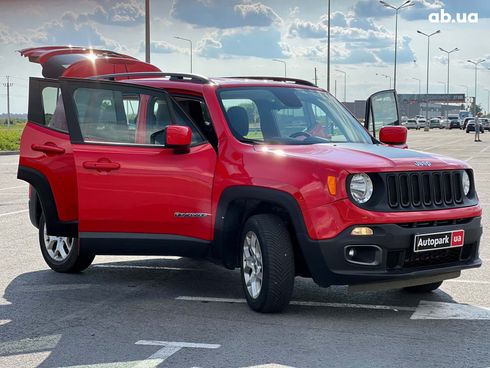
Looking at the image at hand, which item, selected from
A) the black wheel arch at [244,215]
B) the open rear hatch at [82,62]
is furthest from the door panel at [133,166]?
the open rear hatch at [82,62]

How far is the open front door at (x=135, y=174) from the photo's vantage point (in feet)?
21.2

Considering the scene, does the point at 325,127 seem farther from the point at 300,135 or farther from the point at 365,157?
the point at 365,157

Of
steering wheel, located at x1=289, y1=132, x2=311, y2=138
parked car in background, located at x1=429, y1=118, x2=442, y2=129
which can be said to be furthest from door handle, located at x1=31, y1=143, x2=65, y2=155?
parked car in background, located at x1=429, y1=118, x2=442, y2=129

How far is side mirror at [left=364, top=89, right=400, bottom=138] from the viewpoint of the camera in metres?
8.02

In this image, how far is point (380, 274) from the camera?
5652 mm

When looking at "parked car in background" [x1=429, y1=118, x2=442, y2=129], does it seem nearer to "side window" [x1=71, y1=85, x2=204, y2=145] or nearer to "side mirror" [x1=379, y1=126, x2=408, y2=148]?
"side mirror" [x1=379, y1=126, x2=408, y2=148]

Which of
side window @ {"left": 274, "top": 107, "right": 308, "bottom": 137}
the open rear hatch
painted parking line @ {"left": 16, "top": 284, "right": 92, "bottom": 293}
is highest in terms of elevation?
the open rear hatch

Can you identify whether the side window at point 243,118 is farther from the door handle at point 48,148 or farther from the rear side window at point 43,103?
the rear side window at point 43,103

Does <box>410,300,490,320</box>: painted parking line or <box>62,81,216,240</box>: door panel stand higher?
<box>62,81,216,240</box>: door panel

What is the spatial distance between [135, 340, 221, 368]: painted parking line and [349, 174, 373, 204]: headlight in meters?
1.43

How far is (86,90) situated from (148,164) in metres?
0.96

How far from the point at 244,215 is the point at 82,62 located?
3333 mm

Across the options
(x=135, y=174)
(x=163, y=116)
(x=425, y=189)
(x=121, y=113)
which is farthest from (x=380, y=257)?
(x=121, y=113)

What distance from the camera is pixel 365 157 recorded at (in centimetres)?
589
